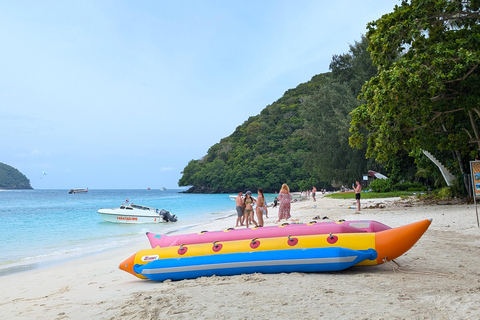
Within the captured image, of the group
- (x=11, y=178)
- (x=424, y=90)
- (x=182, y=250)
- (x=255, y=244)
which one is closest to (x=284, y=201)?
(x=424, y=90)

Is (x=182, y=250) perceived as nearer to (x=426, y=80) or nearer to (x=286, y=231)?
(x=286, y=231)

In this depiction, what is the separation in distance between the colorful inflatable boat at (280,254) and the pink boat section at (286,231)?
381mm

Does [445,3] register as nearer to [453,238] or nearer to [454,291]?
[453,238]

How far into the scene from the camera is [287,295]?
14.2 feet

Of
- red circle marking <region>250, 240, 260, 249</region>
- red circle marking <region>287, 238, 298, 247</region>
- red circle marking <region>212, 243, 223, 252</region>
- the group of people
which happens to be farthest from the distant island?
red circle marking <region>287, 238, 298, 247</region>

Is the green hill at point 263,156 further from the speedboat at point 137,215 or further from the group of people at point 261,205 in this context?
the group of people at point 261,205

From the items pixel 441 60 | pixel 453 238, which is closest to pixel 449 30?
pixel 441 60

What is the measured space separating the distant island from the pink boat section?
167 meters

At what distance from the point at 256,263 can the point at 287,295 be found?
1.44 m

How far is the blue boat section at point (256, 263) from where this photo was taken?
217 inches

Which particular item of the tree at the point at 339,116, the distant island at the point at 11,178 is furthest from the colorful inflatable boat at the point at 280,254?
the distant island at the point at 11,178

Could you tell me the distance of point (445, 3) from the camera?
44.4ft

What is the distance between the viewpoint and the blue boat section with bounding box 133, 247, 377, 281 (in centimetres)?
552

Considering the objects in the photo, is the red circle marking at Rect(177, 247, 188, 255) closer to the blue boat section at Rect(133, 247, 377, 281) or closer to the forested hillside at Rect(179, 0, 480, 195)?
the blue boat section at Rect(133, 247, 377, 281)
